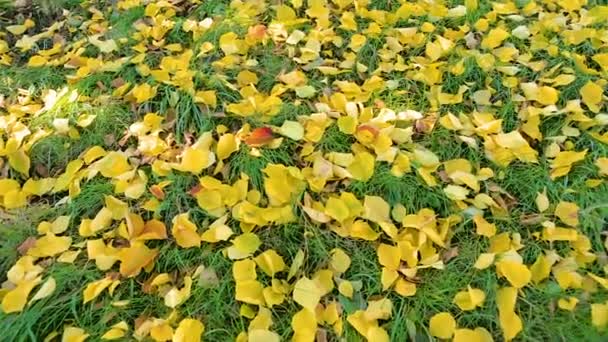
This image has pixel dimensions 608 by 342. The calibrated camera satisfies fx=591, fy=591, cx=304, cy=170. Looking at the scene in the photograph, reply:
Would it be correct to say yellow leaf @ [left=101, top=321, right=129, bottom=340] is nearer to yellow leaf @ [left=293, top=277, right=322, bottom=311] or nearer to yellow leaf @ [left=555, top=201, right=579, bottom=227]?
yellow leaf @ [left=293, top=277, right=322, bottom=311]

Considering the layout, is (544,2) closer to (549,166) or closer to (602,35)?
(602,35)

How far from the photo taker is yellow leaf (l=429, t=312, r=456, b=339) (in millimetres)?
1273

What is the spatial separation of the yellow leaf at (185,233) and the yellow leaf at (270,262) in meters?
0.16

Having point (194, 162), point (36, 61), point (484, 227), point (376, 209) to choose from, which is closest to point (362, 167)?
point (376, 209)

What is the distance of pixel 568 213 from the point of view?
4.86 ft

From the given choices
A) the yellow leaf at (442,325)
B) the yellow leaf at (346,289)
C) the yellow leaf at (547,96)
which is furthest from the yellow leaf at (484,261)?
the yellow leaf at (547,96)

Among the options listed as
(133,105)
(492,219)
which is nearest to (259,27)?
(133,105)

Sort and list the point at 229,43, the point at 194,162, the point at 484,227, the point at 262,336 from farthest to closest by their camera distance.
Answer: the point at 229,43
the point at 194,162
the point at 484,227
the point at 262,336

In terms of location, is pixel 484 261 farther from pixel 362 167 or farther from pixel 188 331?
pixel 188 331

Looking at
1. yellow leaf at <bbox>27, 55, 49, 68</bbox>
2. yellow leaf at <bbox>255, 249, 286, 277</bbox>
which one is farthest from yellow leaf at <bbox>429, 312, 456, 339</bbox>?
yellow leaf at <bbox>27, 55, 49, 68</bbox>

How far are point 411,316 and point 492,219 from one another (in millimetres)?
373

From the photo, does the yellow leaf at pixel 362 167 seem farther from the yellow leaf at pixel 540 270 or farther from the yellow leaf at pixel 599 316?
the yellow leaf at pixel 599 316

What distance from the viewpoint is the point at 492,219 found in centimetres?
152

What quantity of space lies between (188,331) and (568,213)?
965 mm
